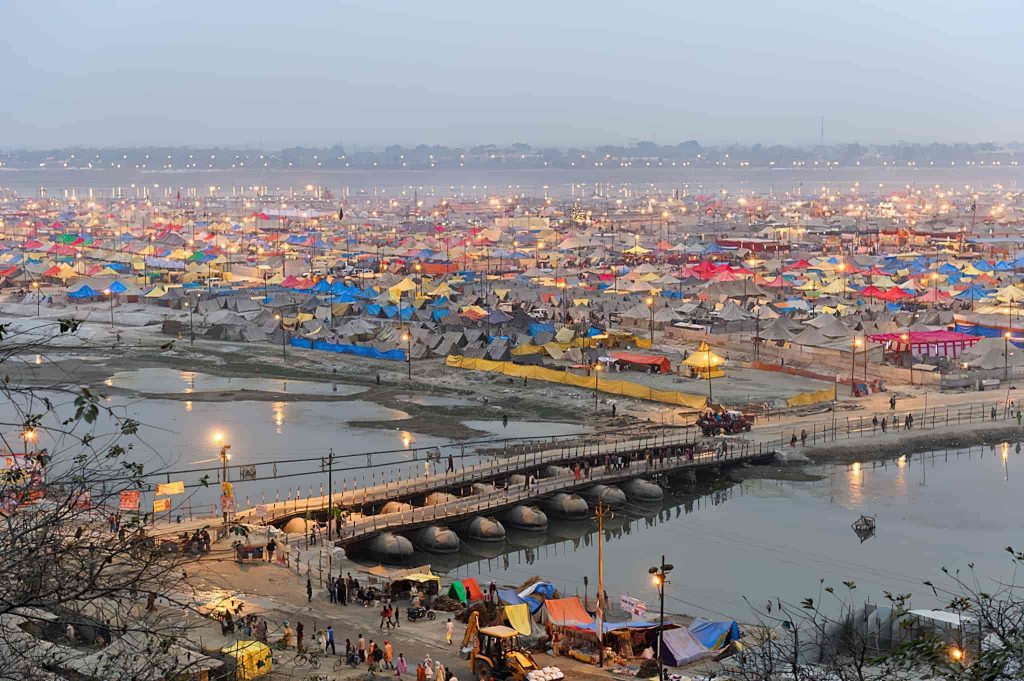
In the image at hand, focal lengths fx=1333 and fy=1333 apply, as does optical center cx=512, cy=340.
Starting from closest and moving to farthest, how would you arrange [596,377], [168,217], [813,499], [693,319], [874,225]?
[813,499] < [596,377] < [693,319] < [874,225] < [168,217]

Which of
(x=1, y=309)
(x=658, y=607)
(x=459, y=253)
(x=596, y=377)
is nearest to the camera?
(x=658, y=607)

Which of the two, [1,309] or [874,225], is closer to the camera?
[1,309]

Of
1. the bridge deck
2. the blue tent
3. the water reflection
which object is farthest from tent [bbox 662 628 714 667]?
the blue tent

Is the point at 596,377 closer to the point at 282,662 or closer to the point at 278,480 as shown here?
the point at 278,480

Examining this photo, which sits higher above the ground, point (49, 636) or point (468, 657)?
point (49, 636)

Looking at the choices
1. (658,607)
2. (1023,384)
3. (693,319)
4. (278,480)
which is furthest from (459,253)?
(658,607)

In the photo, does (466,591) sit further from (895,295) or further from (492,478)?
(895,295)

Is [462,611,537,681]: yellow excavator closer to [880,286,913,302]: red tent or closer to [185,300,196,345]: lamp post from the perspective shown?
[185,300,196,345]: lamp post
